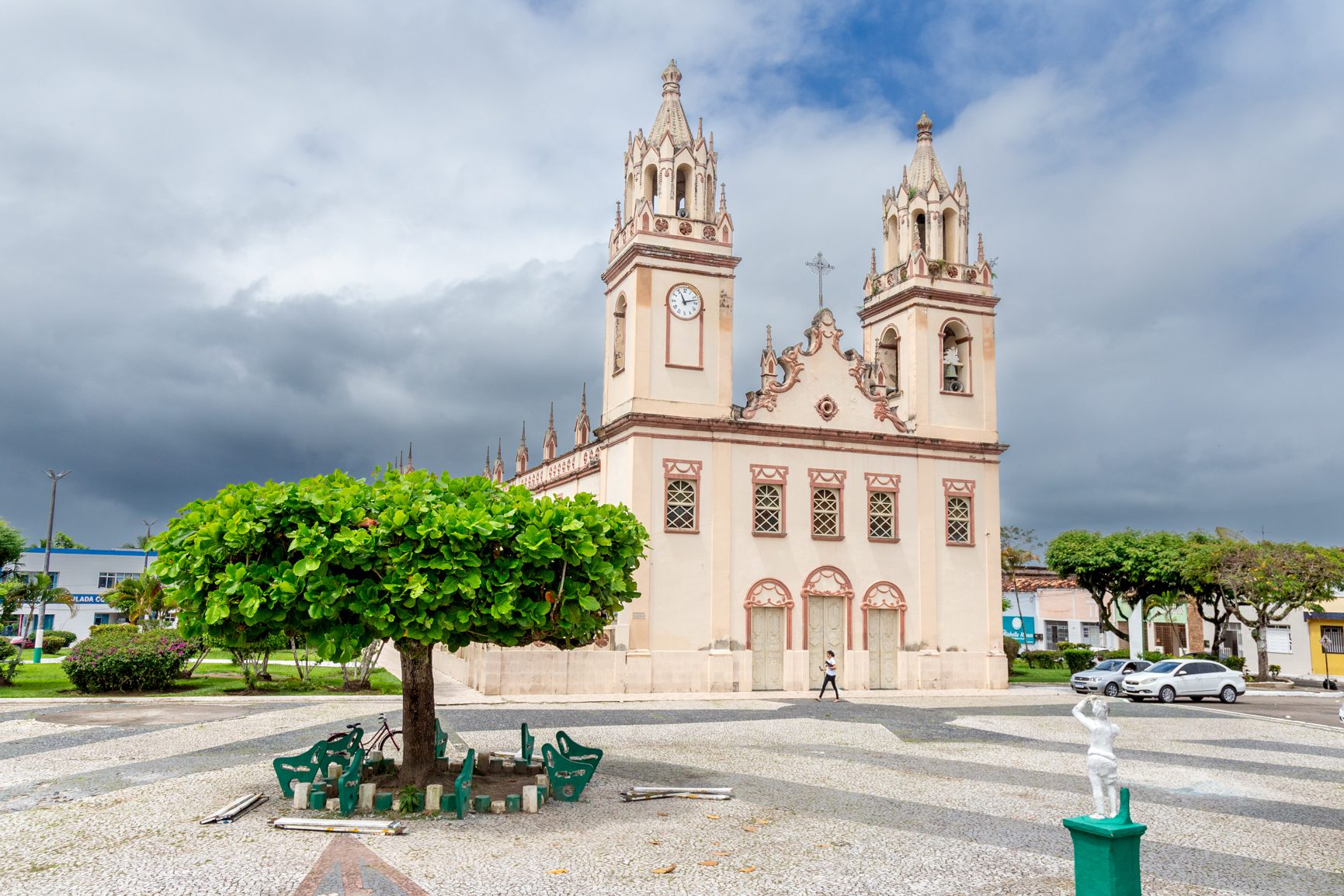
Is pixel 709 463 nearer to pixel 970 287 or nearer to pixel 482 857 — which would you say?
pixel 970 287

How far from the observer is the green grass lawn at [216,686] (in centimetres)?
2536

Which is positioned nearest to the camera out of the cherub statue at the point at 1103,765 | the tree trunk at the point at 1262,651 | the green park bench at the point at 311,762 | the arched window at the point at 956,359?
the cherub statue at the point at 1103,765

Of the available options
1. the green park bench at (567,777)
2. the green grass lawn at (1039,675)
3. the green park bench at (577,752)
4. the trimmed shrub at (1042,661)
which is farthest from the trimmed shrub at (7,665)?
the trimmed shrub at (1042,661)

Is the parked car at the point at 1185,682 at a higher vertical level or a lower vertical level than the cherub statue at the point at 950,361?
lower

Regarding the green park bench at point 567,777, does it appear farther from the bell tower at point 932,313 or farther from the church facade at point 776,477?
the bell tower at point 932,313

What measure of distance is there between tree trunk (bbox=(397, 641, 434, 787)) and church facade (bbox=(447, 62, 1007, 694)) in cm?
1381

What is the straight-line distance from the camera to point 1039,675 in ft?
127

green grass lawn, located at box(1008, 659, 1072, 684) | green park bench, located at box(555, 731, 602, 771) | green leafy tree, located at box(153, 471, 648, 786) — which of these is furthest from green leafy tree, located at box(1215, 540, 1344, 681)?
green leafy tree, located at box(153, 471, 648, 786)

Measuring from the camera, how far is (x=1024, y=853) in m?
10.1

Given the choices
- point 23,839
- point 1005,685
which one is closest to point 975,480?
point 1005,685

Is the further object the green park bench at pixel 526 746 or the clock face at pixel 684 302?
the clock face at pixel 684 302

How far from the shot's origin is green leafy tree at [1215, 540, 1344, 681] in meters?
37.2

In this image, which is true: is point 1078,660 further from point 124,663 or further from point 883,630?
point 124,663

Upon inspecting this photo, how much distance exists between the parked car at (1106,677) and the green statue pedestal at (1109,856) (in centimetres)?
2583
